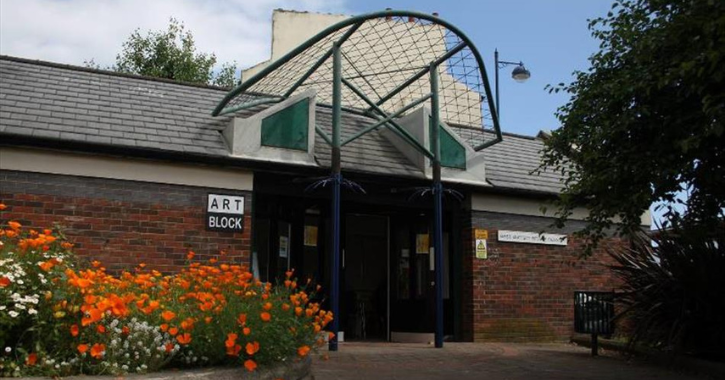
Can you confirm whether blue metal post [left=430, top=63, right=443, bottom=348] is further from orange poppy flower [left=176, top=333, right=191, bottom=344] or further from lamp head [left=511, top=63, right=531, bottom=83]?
lamp head [left=511, top=63, right=531, bottom=83]

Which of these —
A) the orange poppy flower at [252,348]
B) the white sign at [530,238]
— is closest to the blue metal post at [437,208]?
the white sign at [530,238]

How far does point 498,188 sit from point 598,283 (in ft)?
10.1

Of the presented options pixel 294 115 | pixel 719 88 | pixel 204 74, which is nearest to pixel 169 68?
pixel 204 74

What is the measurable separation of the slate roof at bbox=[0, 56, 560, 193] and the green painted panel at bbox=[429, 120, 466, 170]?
2.02ft

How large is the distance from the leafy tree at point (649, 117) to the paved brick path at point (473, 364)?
1706mm

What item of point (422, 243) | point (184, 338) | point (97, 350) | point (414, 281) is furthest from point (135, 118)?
point (97, 350)

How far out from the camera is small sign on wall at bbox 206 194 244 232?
9758 mm

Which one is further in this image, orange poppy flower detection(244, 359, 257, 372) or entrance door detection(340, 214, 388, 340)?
entrance door detection(340, 214, 388, 340)

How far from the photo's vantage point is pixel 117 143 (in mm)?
9250

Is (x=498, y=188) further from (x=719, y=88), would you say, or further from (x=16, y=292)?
(x=16, y=292)

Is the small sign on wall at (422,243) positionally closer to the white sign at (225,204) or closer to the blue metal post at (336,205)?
the blue metal post at (336,205)

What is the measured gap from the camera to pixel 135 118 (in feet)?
33.3

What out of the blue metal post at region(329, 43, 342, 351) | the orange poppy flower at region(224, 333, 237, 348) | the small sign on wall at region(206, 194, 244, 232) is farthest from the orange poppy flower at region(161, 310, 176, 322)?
the small sign on wall at region(206, 194, 244, 232)

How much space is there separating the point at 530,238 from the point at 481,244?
110cm
